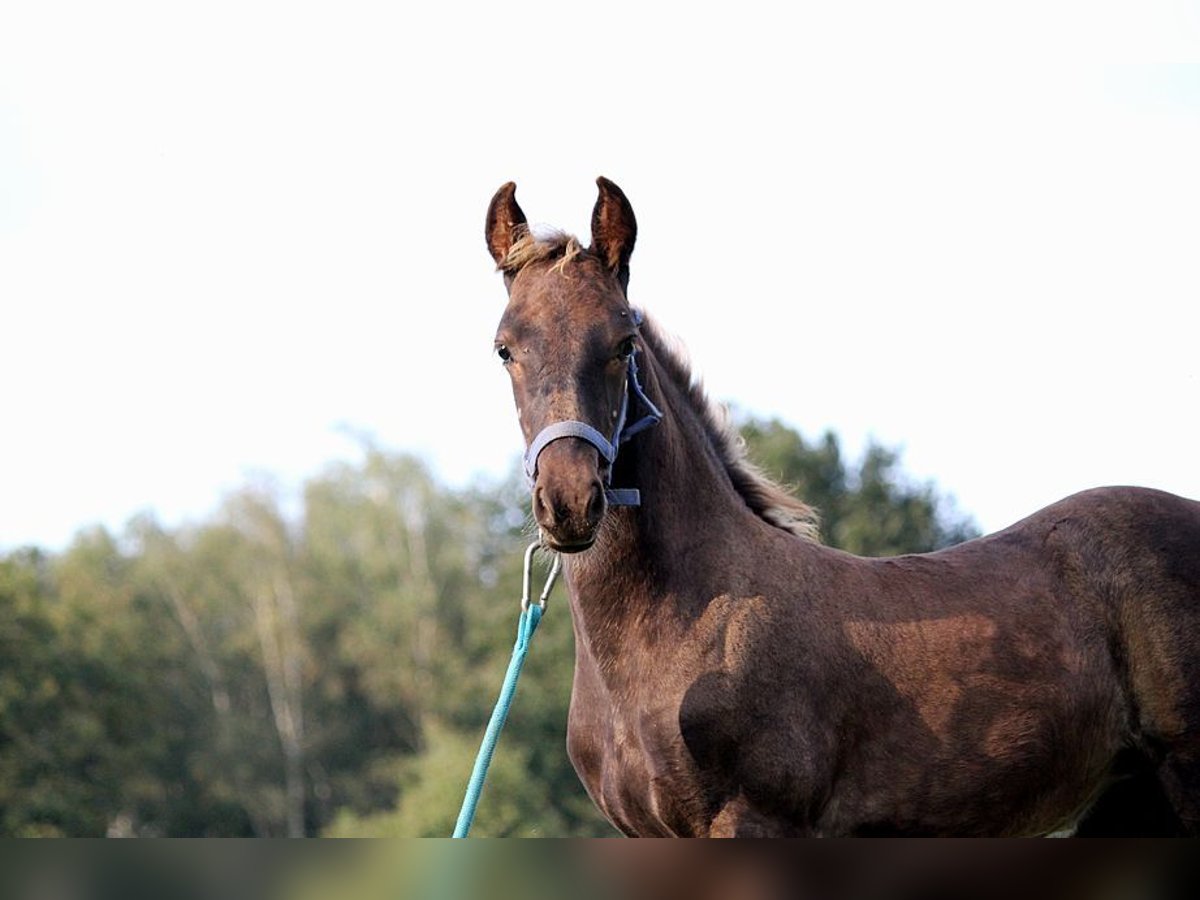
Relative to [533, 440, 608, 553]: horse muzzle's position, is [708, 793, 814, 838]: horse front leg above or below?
below

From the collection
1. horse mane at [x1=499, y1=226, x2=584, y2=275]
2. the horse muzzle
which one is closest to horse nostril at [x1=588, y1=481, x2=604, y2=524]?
the horse muzzle

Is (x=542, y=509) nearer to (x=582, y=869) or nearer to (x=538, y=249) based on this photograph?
(x=538, y=249)

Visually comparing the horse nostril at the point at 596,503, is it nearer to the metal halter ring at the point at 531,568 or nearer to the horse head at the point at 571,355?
the horse head at the point at 571,355

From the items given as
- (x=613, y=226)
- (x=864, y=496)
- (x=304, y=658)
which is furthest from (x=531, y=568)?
(x=304, y=658)

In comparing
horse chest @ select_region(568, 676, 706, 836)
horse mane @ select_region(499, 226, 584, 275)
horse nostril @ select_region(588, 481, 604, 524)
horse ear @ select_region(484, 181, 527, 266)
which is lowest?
horse chest @ select_region(568, 676, 706, 836)

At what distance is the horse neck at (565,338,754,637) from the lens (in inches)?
216

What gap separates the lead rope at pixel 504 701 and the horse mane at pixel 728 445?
3.05ft

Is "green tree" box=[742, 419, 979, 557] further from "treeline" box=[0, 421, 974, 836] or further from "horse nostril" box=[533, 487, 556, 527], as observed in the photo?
"horse nostril" box=[533, 487, 556, 527]

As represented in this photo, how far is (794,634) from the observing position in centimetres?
548

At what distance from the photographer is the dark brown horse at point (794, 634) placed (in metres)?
5.16

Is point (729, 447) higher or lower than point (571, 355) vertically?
lower

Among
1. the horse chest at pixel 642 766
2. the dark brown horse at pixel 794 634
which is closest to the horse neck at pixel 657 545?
the dark brown horse at pixel 794 634

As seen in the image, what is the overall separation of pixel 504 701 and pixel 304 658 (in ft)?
215

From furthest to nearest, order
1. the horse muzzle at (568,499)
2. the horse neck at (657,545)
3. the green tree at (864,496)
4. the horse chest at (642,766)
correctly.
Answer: the green tree at (864,496) < the horse neck at (657,545) < the horse chest at (642,766) < the horse muzzle at (568,499)
